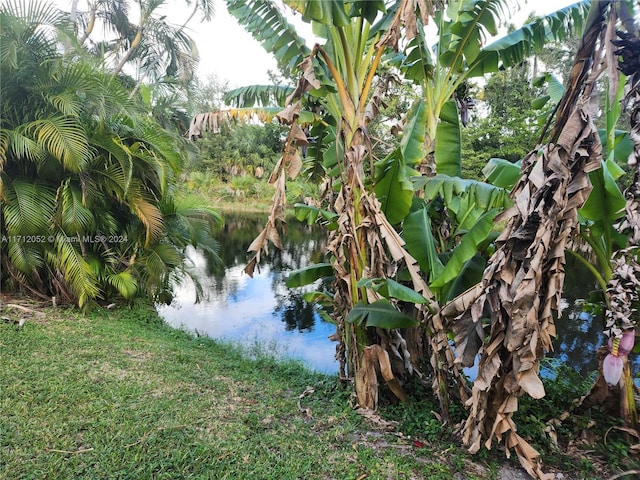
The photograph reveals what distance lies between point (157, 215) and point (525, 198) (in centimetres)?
537

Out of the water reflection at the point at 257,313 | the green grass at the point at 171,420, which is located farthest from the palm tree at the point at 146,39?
the green grass at the point at 171,420

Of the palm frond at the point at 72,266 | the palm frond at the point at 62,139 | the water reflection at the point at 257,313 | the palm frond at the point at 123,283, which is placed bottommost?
the water reflection at the point at 257,313

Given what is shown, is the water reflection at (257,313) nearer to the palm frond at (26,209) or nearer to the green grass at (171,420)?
the green grass at (171,420)

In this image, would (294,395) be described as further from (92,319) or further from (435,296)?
(92,319)

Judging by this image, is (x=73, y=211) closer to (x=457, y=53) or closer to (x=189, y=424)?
(x=189, y=424)

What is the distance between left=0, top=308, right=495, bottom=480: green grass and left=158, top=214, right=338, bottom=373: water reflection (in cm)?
174

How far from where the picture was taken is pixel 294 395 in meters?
3.79

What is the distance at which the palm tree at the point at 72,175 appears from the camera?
4.98 m

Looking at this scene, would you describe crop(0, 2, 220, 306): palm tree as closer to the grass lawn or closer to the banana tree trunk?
the grass lawn

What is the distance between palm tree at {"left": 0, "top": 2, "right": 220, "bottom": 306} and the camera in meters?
4.98

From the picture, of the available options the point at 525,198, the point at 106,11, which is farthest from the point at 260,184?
the point at 525,198

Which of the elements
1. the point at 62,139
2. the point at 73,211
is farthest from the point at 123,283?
the point at 62,139

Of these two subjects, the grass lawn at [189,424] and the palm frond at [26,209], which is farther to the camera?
the palm frond at [26,209]

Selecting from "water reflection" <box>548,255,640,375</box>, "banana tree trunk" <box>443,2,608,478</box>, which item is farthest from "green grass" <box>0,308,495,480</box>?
"water reflection" <box>548,255,640,375</box>
